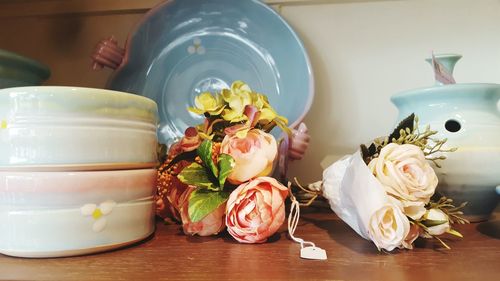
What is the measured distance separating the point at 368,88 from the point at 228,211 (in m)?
0.48

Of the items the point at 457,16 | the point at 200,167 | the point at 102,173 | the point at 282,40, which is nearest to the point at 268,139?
the point at 200,167

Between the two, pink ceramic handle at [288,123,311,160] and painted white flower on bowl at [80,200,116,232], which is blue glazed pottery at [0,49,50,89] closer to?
painted white flower on bowl at [80,200,116,232]

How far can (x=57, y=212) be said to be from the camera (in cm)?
39

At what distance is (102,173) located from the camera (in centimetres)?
40

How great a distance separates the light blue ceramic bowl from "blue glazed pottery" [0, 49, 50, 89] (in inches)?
6.1

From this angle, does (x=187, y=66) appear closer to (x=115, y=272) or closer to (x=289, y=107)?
(x=289, y=107)

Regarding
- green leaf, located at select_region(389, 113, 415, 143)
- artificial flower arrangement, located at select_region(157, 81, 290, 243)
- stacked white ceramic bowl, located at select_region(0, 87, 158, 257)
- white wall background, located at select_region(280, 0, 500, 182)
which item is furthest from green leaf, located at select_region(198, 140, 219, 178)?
A: white wall background, located at select_region(280, 0, 500, 182)

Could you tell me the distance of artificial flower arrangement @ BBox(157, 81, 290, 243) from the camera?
443mm

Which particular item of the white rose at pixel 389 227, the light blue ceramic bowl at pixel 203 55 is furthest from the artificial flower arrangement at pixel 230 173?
the light blue ceramic bowl at pixel 203 55

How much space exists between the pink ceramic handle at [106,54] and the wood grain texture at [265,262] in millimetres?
365

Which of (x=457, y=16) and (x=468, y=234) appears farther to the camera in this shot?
(x=457, y=16)

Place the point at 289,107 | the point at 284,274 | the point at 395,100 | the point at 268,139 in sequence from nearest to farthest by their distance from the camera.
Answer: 1. the point at 284,274
2. the point at 268,139
3. the point at 395,100
4. the point at 289,107

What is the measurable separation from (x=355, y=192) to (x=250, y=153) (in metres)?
0.13

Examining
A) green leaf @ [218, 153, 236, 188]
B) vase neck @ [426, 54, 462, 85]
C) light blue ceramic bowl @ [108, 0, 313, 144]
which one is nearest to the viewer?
green leaf @ [218, 153, 236, 188]
